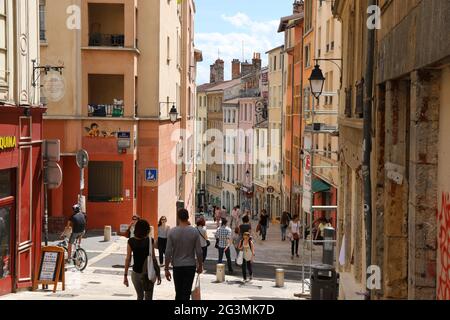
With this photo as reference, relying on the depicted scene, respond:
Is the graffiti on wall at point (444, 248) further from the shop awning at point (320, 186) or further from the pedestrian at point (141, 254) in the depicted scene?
the shop awning at point (320, 186)

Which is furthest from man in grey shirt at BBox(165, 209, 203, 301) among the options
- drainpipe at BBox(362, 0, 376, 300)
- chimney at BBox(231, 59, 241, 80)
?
chimney at BBox(231, 59, 241, 80)

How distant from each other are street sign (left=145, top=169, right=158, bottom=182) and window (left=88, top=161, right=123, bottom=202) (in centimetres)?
148

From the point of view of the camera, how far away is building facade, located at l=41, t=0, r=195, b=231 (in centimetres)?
2997

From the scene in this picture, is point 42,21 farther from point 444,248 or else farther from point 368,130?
point 444,248

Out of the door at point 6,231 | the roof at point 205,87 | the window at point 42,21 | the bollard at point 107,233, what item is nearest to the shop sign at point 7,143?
the door at point 6,231

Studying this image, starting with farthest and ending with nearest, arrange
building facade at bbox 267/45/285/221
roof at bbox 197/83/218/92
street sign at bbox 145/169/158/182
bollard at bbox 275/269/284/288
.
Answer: roof at bbox 197/83/218/92
building facade at bbox 267/45/285/221
street sign at bbox 145/169/158/182
bollard at bbox 275/269/284/288

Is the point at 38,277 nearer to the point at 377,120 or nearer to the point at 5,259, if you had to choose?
the point at 5,259

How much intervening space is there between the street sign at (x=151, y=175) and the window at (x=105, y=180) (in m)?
1.48

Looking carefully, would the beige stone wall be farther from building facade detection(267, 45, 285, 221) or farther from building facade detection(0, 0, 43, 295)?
building facade detection(267, 45, 285, 221)

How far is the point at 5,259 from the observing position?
48.5ft

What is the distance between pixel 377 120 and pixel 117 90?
2250 centimetres

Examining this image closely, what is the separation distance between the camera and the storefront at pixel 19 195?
14469 mm

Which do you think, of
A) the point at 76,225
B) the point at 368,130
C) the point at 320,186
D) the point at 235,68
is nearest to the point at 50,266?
the point at 76,225
